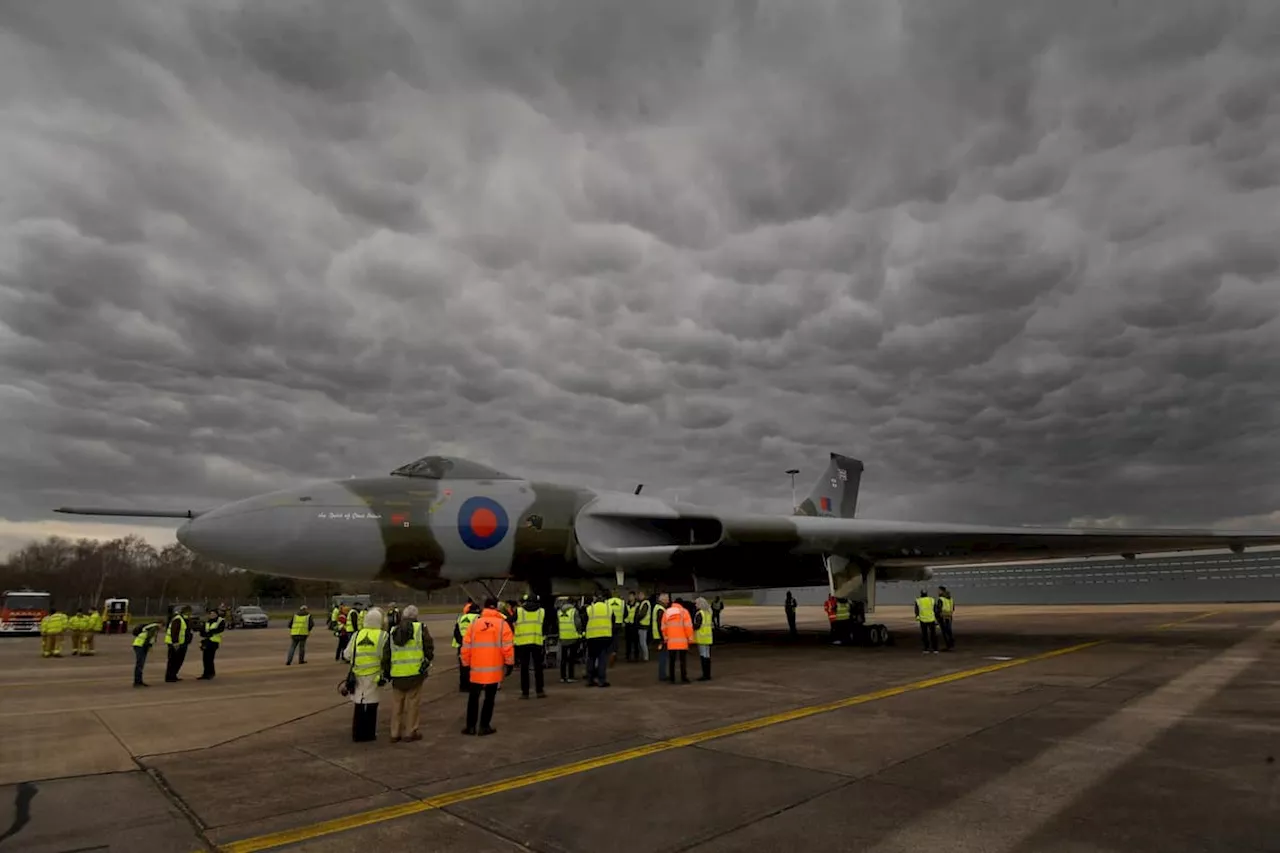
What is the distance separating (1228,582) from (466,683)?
51.7 meters

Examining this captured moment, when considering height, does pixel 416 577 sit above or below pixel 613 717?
above

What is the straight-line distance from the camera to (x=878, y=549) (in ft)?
54.3

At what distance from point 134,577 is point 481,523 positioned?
93.3 metres

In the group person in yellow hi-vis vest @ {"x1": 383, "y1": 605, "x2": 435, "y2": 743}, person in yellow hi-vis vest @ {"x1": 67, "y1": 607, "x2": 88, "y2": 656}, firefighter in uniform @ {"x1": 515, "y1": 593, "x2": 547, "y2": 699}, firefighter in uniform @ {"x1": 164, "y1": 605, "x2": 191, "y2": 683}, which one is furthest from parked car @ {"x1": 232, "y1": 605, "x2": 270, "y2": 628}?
person in yellow hi-vis vest @ {"x1": 383, "y1": 605, "x2": 435, "y2": 743}

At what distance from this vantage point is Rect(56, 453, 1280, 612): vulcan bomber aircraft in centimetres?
1240

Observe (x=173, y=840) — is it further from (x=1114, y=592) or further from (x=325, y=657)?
(x=1114, y=592)

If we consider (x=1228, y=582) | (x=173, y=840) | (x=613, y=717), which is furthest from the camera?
(x=1228, y=582)

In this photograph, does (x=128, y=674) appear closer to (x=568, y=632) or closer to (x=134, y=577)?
(x=568, y=632)

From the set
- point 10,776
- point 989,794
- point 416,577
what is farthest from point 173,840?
point 416,577

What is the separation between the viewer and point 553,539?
1549cm

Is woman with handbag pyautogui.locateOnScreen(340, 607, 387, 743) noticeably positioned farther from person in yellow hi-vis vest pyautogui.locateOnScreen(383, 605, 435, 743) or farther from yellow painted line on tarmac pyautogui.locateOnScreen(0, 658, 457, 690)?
yellow painted line on tarmac pyautogui.locateOnScreen(0, 658, 457, 690)

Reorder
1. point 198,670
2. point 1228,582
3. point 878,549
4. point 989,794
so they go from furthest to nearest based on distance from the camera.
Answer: point 1228,582
point 878,549
point 198,670
point 989,794

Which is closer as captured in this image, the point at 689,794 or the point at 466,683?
the point at 689,794

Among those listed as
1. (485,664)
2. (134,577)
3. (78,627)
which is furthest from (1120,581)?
(134,577)
